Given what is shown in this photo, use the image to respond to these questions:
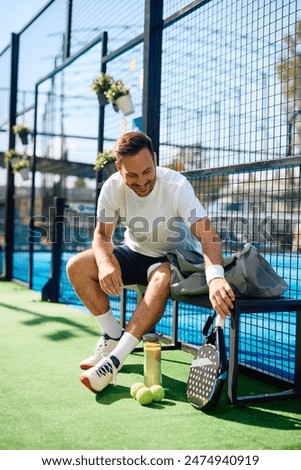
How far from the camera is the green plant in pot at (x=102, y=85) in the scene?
443 cm

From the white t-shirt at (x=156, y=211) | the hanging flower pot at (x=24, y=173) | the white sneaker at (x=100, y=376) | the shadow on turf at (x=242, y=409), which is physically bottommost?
the shadow on turf at (x=242, y=409)

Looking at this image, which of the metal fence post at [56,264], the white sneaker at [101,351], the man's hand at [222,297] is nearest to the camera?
the man's hand at [222,297]

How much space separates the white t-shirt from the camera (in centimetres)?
273

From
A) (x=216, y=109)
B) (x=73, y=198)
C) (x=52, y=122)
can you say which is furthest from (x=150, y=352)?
(x=73, y=198)

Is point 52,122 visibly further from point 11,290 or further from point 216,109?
point 216,109

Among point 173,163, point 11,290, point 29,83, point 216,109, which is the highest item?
point 29,83

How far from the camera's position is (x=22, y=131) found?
6953mm

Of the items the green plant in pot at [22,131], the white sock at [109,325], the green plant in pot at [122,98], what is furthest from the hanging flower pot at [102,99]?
the green plant in pot at [22,131]

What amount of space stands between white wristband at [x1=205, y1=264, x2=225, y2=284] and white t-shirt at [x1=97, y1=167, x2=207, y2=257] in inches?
16.0

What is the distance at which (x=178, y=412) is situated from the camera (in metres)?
2.16

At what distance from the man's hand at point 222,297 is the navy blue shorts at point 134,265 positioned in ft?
2.31

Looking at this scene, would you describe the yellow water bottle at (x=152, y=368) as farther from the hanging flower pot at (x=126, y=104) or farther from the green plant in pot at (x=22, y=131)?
the green plant in pot at (x=22, y=131)

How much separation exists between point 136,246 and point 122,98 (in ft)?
5.39
